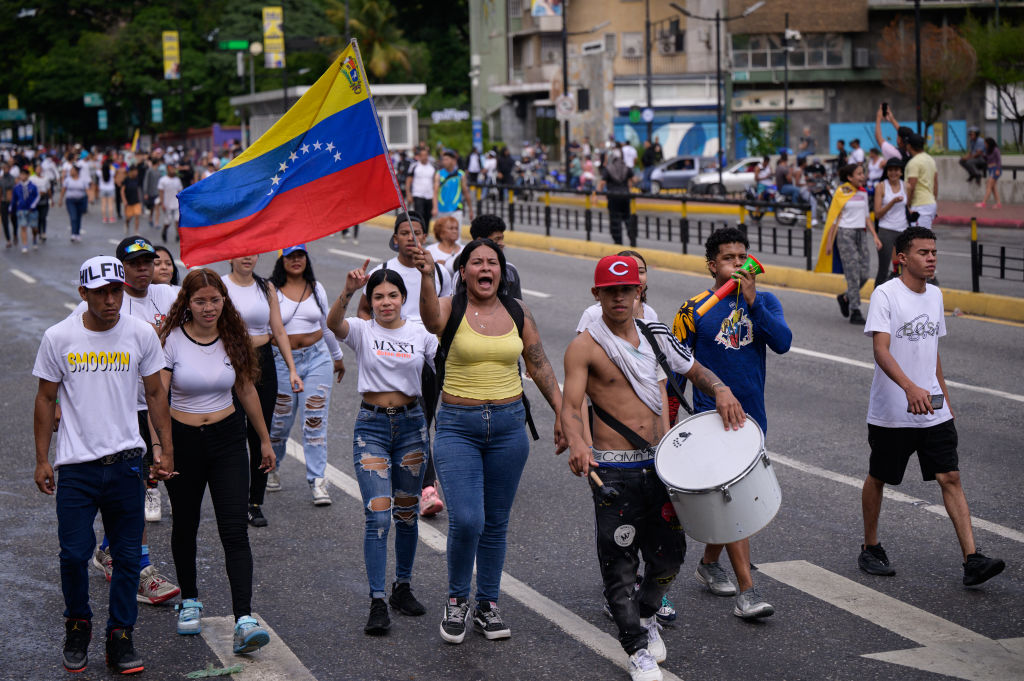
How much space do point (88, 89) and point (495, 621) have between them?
291 feet

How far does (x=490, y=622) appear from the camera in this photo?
604 cm

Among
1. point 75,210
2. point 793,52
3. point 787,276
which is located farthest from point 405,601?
point 793,52

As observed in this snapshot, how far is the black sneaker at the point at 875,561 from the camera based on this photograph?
6.81 meters

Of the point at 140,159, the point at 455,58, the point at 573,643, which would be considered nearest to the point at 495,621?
the point at 573,643

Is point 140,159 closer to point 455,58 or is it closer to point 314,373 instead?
point 314,373

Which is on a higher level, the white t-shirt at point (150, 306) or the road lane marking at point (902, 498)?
the white t-shirt at point (150, 306)

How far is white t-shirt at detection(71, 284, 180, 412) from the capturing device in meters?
7.27

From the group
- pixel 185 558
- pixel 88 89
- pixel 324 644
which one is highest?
pixel 88 89

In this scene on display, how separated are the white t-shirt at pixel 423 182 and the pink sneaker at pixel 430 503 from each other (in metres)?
17.7

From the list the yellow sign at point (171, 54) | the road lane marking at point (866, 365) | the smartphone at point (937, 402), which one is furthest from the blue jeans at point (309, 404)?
the yellow sign at point (171, 54)

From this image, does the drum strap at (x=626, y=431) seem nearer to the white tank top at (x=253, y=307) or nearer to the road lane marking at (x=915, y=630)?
the road lane marking at (x=915, y=630)

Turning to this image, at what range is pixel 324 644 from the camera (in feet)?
19.8

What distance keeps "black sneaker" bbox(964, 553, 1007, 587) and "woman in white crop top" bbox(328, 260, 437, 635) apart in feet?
9.22

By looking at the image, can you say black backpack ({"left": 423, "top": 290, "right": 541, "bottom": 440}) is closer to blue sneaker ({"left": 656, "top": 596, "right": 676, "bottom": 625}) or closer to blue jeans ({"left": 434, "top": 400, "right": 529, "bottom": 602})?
blue jeans ({"left": 434, "top": 400, "right": 529, "bottom": 602})
